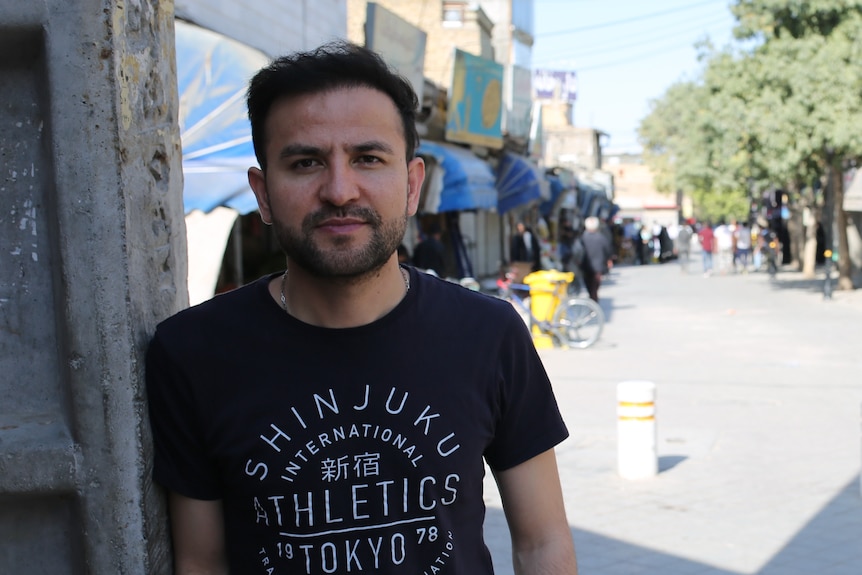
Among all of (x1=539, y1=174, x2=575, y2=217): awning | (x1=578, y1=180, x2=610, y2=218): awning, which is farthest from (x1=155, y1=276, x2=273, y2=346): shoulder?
(x1=578, y1=180, x2=610, y2=218): awning

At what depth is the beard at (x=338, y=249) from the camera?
1.91m

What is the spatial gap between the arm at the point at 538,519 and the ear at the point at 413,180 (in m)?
0.56

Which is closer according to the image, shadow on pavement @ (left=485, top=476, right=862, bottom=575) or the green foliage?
shadow on pavement @ (left=485, top=476, right=862, bottom=575)

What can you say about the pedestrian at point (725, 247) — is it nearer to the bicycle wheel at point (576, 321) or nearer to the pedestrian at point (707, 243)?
the pedestrian at point (707, 243)

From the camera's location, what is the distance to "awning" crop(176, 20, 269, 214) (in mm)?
7297

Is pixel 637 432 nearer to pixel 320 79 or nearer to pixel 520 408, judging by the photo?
pixel 520 408

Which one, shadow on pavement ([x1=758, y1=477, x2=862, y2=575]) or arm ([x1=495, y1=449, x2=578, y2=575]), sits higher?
arm ([x1=495, y1=449, x2=578, y2=575])

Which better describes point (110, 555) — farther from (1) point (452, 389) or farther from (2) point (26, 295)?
(1) point (452, 389)

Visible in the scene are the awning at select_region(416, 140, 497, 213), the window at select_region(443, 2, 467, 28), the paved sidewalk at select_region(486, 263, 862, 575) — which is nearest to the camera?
the paved sidewalk at select_region(486, 263, 862, 575)

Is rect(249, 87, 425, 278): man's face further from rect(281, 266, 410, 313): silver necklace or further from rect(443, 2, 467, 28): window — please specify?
rect(443, 2, 467, 28): window

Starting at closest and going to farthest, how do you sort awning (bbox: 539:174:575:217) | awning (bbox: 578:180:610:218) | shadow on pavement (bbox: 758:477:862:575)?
shadow on pavement (bbox: 758:477:862:575) → awning (bbox: 539:174:575:217) → awning (bbox: 578:180:610:218)

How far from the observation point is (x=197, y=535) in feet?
6.47

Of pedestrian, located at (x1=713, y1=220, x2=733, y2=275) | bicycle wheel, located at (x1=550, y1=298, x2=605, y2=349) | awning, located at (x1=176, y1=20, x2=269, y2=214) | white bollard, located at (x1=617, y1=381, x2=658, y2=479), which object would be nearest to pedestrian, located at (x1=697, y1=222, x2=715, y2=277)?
pedestrian, located at (x1=713, y1=220, x2=733, y2=275)

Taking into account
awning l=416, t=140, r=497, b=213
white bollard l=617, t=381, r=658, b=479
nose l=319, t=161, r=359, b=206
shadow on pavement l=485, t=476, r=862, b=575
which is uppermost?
awning l=416, t=140, r=497, b=213
